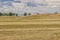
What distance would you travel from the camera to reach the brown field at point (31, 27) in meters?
2.92

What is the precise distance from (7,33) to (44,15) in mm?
867

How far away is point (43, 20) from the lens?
321cm

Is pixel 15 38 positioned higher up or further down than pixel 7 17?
further down

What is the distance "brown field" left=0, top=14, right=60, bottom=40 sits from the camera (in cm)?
292

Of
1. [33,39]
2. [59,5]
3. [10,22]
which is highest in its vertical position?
[59,5]

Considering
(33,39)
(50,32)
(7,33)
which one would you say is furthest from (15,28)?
(50,32)

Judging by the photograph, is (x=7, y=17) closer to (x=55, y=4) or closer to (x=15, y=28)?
(x=15, y=28)

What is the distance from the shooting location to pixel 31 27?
125 inches

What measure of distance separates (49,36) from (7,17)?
99 centimetres

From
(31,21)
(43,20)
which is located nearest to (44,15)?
(43,20)

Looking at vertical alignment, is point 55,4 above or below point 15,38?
above

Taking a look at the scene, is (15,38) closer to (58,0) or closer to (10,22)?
(10,22)

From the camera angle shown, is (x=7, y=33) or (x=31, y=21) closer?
(x=7, y=33)

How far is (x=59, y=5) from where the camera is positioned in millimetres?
3213
